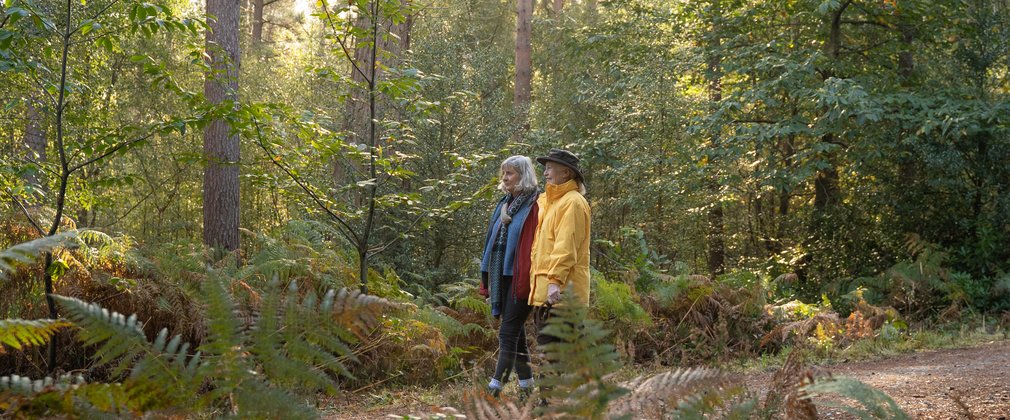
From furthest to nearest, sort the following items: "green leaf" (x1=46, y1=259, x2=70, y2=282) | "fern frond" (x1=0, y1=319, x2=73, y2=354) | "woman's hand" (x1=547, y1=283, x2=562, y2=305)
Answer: "green leaf" (x1=46, y1=259, x2=70, y2=282)
"woman's hand" (x1=547, y1=283, x2=562, y2=305)
"fern frond" (x1=0, y1=319, x2=73, y2=354)

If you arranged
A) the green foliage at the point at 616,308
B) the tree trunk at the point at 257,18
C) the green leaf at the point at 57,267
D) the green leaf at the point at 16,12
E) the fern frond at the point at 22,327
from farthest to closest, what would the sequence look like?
the tree trunk at the point at 257,18
the green foliage at the point at 616,308
the green leaf at the point at 57,267
the green leaf at the point at 16,12
the fern frond at the point at 22,327

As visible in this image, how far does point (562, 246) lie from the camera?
5391 millimetres

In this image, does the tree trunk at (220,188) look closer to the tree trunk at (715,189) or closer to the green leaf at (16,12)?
the green leaf at (16,12)

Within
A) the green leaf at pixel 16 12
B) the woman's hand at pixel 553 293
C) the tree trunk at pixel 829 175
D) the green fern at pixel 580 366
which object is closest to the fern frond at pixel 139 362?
the green fern at pixel 580 366

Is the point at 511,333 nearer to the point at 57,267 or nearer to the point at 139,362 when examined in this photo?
the point at 57,267

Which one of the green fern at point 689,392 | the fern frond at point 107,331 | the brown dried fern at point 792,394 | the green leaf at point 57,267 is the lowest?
the brown dried fern at point 792,394

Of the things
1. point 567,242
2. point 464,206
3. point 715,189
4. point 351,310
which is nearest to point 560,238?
point 567,242

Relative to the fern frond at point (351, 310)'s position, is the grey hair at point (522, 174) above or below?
above

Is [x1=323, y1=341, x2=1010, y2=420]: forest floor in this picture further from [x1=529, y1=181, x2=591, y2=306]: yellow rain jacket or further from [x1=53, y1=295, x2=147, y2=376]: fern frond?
[x1=53, y1=295, x2=147, y2=376]: fern frond

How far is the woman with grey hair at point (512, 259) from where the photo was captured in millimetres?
5738

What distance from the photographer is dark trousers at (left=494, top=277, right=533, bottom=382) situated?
570 centimetres

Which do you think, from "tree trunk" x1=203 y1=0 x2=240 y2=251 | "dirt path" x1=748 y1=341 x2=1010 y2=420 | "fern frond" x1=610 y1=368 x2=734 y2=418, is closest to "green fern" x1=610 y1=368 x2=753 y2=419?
"fern frond" x1=610 y1=368 x2=734 y2=418

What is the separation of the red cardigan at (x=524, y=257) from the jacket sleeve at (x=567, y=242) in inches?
12.8

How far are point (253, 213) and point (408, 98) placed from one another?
11742mm
